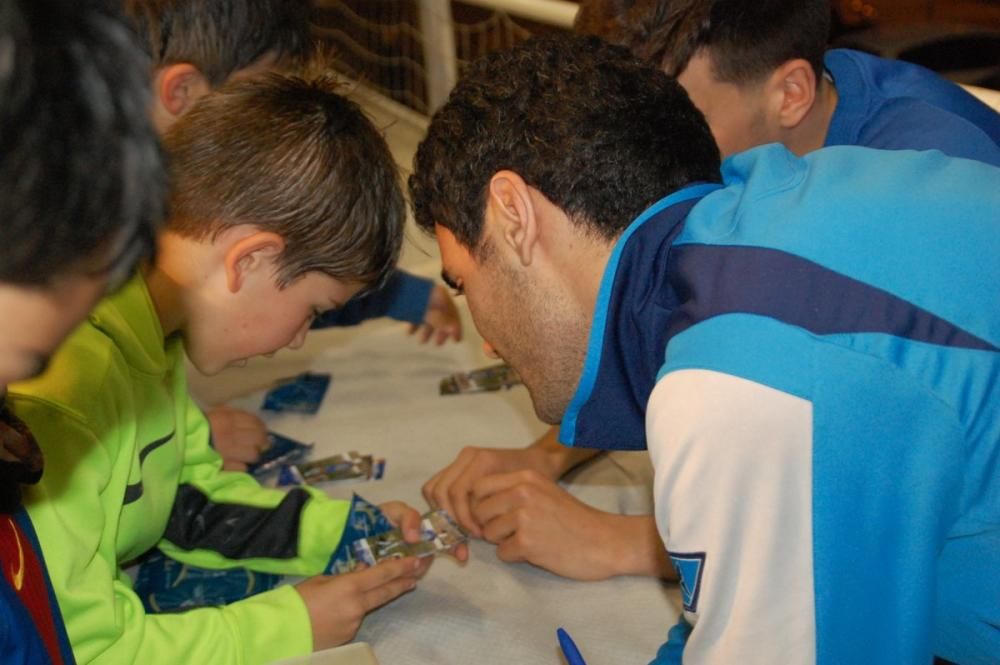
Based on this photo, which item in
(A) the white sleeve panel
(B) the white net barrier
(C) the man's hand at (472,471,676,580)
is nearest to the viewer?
(A) the white sleeve panel

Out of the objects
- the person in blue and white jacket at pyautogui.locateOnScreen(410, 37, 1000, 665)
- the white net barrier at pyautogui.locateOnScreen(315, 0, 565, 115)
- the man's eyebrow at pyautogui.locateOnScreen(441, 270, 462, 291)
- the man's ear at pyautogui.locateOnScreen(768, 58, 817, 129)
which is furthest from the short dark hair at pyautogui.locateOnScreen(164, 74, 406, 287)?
the white net barrier at pyautogui.locateOnScreen(315, 0, 565, 115)

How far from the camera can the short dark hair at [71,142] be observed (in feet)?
1.45

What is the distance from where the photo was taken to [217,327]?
1.11 m

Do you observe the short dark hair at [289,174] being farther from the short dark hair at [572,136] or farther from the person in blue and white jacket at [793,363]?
the person in blue and white jacket at [793,363]

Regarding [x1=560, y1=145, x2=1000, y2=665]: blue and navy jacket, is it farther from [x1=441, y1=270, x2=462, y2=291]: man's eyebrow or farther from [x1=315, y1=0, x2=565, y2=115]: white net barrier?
[x1=315, y1=0, x2=565, y2=115]: white net barrier

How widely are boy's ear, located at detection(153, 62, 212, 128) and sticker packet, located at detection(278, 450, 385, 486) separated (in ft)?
1.68

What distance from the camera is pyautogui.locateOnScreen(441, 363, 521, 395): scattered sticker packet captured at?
5.08ft

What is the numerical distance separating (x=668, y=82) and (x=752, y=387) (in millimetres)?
398

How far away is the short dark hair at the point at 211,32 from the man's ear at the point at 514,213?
0.68 metres

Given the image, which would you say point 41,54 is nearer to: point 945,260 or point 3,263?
point 3,263

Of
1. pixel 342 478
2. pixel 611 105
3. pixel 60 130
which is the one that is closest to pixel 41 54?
pixel 60 130

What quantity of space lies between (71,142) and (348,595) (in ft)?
2.39

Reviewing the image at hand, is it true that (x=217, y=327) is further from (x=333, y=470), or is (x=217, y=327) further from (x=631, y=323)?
(x=631, y=323)

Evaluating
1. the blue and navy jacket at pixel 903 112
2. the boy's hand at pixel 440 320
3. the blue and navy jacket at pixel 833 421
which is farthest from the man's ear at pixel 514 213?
the boy's hand at pixel 440 320
